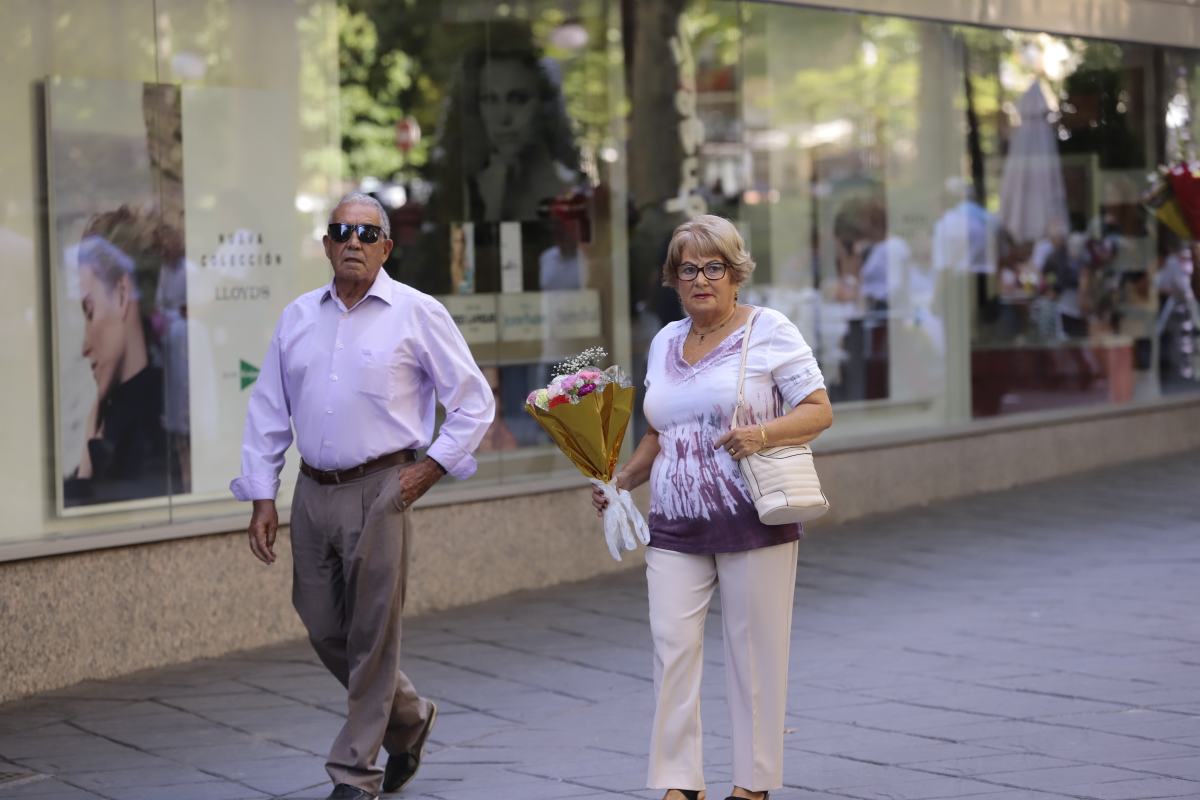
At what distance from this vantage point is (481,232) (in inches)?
425

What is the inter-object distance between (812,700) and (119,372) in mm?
3739

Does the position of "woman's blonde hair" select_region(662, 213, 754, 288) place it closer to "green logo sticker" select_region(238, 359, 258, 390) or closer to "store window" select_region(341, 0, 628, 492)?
"green logo sticker" select_region(238, 359, 258, 390)

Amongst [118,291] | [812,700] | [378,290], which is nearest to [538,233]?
[118,291]

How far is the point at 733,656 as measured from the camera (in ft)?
18.0

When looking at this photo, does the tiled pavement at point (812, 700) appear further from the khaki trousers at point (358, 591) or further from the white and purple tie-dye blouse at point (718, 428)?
the white and purple tie-dye blouse at point (718, 428)

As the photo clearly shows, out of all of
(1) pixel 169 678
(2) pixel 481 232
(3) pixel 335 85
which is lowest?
(1) pixel 169 678

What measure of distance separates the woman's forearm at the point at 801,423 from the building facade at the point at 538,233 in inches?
164

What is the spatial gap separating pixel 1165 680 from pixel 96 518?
4828 mm

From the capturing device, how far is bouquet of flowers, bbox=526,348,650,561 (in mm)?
5531

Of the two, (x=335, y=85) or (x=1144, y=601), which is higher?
(x=335, y=85)

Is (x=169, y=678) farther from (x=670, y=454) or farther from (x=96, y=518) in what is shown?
(x=670, y=454)

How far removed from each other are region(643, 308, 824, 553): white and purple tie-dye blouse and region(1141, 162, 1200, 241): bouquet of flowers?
7.61 meters

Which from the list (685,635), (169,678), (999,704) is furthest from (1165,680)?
(169,678)

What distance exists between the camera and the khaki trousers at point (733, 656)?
5.41 meters
